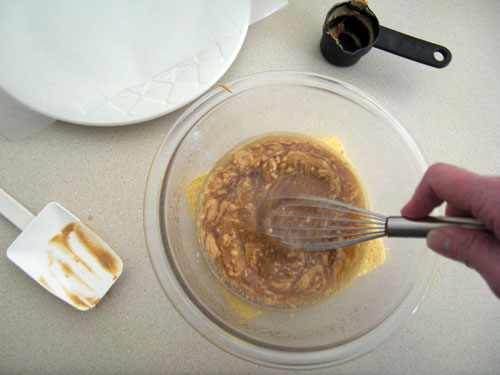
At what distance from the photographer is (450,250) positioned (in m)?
0.52

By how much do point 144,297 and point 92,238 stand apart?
0.22 metres

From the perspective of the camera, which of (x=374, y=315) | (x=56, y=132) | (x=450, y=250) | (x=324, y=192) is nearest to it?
(x=450, y=250)

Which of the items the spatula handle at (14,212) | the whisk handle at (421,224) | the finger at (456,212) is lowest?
the finger at (456,212)

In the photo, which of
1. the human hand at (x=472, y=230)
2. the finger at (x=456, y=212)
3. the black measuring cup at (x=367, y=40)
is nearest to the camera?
the human hand at (x=472, y=230)

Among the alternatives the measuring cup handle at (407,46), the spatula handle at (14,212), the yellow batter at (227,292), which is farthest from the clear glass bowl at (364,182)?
the spatula handle at (14,212)

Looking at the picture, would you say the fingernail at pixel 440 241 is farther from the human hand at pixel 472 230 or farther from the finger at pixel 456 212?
the finger at pixel 456 212

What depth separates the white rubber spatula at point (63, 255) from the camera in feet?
2.50

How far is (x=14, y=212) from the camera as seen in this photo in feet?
2.67

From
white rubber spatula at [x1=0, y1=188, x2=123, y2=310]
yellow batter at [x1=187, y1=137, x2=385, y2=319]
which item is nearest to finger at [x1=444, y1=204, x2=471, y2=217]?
yellow batter at [x1=187, y1=137, x2=385, y2=319]

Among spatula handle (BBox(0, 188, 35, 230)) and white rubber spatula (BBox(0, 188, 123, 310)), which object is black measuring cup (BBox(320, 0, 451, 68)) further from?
spatula handle (BBox(0, 188, 35, 230))

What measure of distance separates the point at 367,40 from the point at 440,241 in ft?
2.29

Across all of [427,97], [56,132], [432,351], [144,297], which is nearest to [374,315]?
[432,351]

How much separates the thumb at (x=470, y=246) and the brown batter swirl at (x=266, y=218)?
270 millimetres

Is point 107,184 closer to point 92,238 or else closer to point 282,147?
point 92,238
